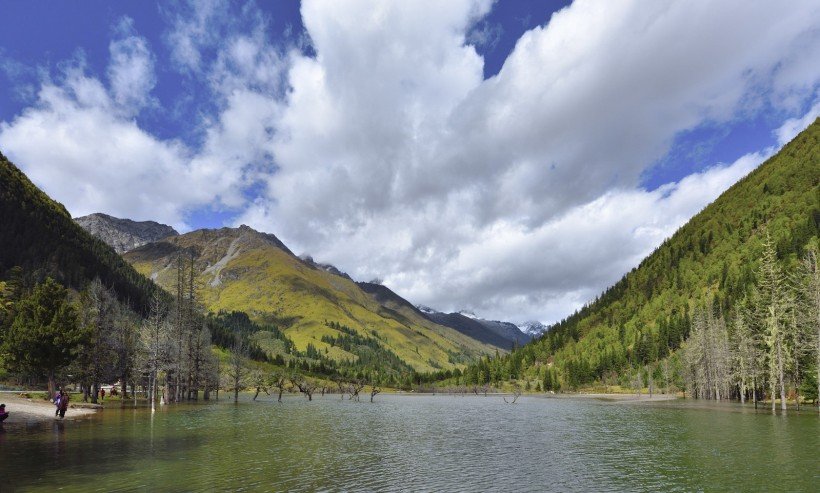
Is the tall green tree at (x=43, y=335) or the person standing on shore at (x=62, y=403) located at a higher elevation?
the tall green tree at (x=43, y=335)

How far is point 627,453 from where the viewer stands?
45.8 meters

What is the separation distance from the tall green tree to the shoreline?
6.13m

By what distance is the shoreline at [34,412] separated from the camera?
62425 millimetres

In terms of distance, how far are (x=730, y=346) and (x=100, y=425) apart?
154344mm

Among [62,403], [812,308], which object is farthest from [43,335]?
[812,308]

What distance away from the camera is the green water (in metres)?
30.9

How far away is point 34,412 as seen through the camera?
224 ft

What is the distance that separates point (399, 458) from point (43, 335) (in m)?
65.9

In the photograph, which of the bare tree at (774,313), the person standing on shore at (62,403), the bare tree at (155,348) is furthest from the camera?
the bare tree at (155,348)

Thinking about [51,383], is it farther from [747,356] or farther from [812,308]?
[747,356]

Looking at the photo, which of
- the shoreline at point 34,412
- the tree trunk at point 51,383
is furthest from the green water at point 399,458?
the tree trunk at point 51,383

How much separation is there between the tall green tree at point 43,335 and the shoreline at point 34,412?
6129 millimetres

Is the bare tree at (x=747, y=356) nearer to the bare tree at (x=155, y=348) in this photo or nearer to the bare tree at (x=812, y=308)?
the bare tree at (x=812, y=308)

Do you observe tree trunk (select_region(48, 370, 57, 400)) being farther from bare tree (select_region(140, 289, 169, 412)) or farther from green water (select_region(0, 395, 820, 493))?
green water (select_region(0, 395, 820, 493))
